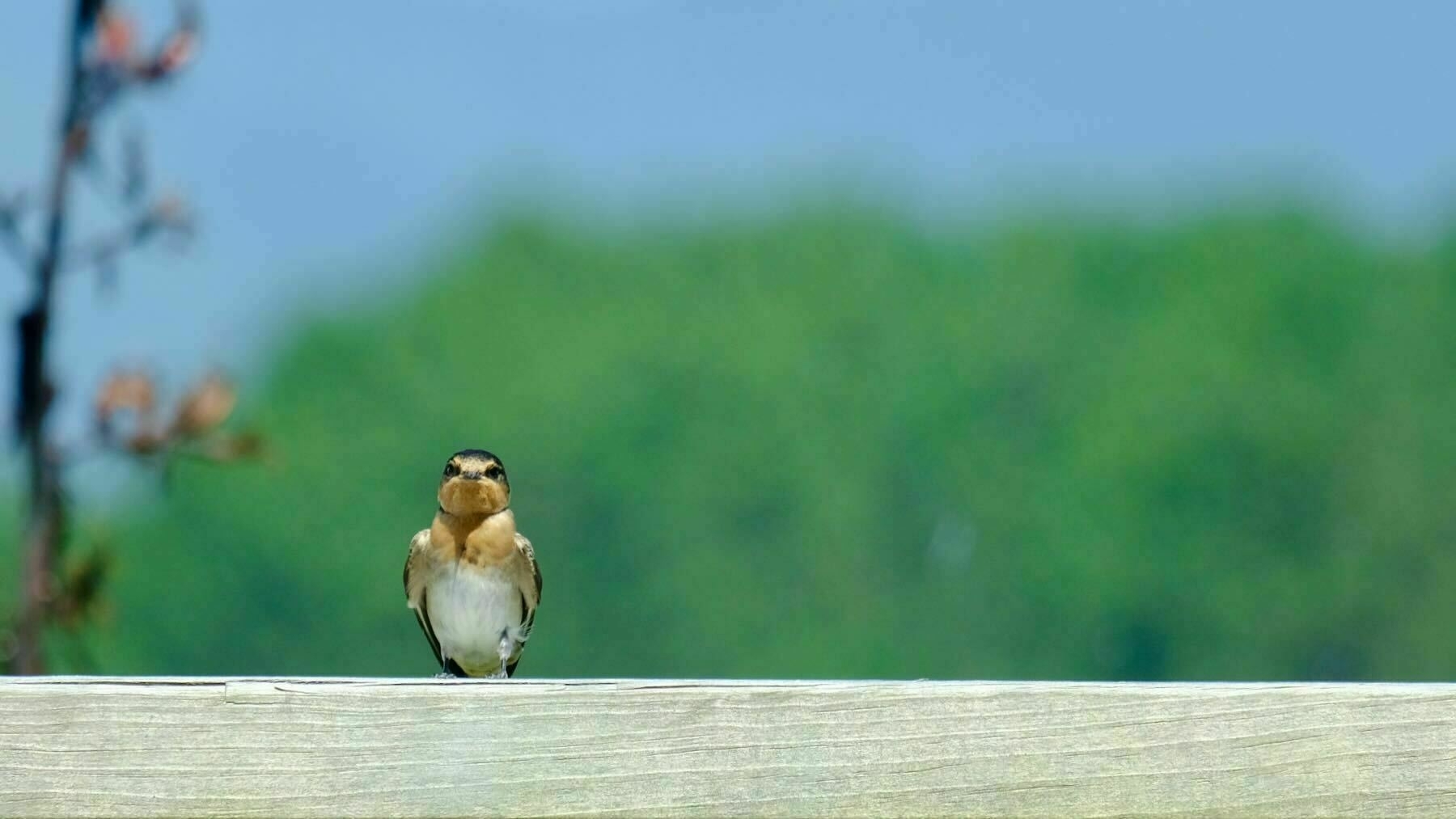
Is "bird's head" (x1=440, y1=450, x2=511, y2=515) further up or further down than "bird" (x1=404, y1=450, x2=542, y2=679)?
further up

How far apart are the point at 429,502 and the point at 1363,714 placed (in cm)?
3481

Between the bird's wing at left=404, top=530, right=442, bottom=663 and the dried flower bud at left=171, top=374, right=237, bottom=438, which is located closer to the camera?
the dried flower bud at left=171, top=374, right=237, bottom=438

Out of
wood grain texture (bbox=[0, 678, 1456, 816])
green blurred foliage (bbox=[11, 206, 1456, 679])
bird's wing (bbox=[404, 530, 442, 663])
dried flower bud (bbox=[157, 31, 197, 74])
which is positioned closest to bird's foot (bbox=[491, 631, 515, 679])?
bird's wing (bbox=[404, 530, 442, 663])

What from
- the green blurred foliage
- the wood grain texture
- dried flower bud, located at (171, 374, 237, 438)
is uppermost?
the wood grain texture

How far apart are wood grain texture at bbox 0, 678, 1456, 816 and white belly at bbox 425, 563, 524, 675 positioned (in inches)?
107

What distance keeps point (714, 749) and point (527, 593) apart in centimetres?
286

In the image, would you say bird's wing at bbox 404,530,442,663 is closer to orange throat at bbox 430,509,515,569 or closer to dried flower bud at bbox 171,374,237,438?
orange throat at bbox 430,509,515,569

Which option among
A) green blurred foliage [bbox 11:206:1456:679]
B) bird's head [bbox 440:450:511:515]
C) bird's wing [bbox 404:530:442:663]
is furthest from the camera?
green blurred foliage [bbox 11:206:1456:679]

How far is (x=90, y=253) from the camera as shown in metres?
4.85

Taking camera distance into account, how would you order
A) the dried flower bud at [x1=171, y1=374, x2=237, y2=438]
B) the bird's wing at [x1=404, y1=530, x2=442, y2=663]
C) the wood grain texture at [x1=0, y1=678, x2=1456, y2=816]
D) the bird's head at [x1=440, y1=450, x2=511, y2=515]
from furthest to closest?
1. the bird's wing at [x1=404, y1=530, x2=442, y2=663]
2. the dried flower bud at [x1=171, y1=374, x2=237, y2=438]
3. the bird's head at [x1=440, y1=450, x2=511, y2=515]
4. the wood grain texture at [x1=0, y1=678, x2=1456, y2=816]

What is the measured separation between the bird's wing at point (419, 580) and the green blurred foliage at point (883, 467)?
31259mm

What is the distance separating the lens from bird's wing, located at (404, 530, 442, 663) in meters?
4.79

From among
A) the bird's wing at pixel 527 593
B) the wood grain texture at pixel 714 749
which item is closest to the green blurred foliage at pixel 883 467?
the bird's wing at pixel 527 593

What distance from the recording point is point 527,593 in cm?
478
